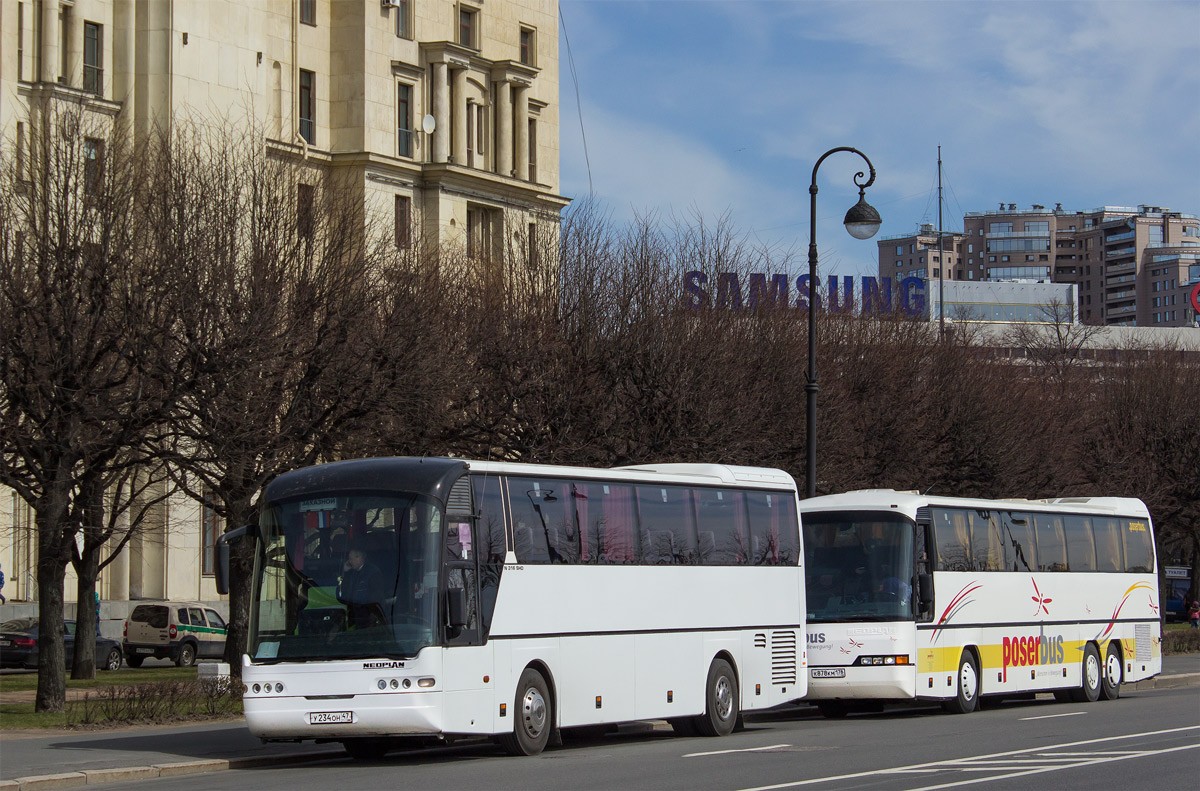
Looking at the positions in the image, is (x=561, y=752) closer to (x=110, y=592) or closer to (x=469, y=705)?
(x=469, y=705)

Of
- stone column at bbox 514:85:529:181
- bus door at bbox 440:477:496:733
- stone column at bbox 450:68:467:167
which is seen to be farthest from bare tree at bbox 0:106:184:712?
stone column at bbox 514:85:529:181

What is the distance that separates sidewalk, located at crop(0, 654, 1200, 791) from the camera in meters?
16.0

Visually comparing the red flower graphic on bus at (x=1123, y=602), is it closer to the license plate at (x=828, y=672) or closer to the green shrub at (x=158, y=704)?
the license plate at (x=828, y=672)

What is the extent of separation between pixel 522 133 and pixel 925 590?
44.2 metres

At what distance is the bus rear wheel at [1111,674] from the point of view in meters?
30.5

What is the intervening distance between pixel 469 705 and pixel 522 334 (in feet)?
64.4

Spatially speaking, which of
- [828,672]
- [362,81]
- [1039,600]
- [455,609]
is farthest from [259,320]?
[362,81]

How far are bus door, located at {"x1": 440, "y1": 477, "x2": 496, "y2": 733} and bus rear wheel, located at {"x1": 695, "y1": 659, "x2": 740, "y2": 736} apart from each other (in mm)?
4760

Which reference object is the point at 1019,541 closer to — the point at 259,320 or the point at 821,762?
the point at 821,762

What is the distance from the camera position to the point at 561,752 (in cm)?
1895

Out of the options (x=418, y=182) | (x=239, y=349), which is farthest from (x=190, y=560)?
(x=239, y=349)


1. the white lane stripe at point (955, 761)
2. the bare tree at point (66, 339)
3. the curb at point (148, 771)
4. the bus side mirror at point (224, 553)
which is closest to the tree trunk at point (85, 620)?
the bare tree at point (66, 339)

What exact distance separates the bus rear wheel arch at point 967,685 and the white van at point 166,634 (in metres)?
26.9

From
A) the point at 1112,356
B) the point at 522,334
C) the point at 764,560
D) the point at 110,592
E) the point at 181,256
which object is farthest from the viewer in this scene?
the point at 1112,356
